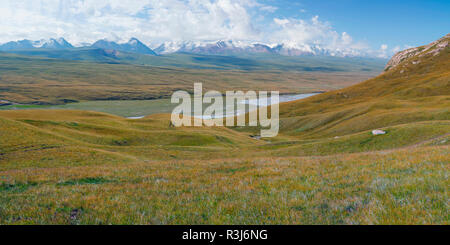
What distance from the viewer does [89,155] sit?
37219 millimetres

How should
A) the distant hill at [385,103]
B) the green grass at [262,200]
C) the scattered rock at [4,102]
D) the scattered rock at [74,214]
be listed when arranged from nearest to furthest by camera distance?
the green grass at [262,200], the scattered rock at [74,214], the distant hill at [385,103], the scattered rock at [4,102]

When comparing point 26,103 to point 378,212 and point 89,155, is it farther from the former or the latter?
point 378,212

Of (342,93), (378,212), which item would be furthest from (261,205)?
(342,93)

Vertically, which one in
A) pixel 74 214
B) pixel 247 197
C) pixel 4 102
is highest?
pixel 247 197

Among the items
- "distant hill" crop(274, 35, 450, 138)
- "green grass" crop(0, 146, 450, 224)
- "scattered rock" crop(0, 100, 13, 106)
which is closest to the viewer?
"green grass" crop(0, 146, 450, 224)

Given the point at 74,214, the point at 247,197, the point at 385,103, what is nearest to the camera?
the point at 74,214

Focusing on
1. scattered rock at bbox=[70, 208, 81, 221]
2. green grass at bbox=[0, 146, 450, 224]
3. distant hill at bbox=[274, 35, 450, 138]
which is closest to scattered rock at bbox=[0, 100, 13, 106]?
distant hill at bbox=[274, 35, 450, 138]

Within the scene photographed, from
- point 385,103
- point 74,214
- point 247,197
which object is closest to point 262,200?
point 247,197

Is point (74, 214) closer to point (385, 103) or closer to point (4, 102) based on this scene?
point (385, 103)

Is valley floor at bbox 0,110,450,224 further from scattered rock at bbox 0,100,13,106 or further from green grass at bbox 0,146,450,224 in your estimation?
scattered rock at bbox 0,100,13,106

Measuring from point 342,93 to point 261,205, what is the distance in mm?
157165

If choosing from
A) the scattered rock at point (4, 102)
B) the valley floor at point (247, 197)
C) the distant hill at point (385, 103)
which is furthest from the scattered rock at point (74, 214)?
the scattered rock at point (4, 102)

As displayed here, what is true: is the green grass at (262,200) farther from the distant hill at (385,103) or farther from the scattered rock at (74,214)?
the distant hill at (385,103)

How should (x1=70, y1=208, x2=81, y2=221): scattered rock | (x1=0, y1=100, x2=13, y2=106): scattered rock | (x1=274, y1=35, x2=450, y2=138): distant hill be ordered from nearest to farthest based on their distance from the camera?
(x1=70, y1=208, x2=81, y2=221): scattered rock < (x1=274, y1=35, x2=450, y2=138): distant hill < (x1=0, y1=100, x2=13, y2=106): scattered rock
